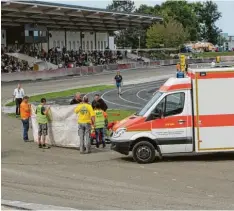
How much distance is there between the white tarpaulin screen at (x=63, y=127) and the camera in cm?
1727

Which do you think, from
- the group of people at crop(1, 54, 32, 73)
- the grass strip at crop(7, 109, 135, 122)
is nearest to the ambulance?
the grass strip at crop(7, 109, 135, 122)

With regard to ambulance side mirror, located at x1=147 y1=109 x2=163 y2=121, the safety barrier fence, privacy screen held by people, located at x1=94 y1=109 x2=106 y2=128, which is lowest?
privacy screen held by people, located at x1=94 y1=109 x2=106 y2=128

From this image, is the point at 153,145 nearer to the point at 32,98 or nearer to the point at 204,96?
the point at 204,96

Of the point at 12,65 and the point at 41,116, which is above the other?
the point at 12,65

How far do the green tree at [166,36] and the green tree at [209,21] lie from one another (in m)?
64.4

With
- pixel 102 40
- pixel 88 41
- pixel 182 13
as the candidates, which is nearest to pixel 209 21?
pixel 182 13

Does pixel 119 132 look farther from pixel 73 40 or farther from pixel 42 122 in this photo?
pixel 73 40

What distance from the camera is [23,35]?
66188 mm

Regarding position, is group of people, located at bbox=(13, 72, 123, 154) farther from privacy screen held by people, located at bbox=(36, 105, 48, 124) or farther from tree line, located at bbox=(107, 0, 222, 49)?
tree line, located at bbox=(107, 0, 222, 49)

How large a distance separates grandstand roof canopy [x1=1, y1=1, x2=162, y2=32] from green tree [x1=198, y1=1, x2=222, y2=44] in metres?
87.5

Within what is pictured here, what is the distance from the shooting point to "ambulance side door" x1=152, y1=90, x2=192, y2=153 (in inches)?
559

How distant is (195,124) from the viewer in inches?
559

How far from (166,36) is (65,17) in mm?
42378

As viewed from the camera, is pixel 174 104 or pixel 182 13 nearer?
pixel 174 104
